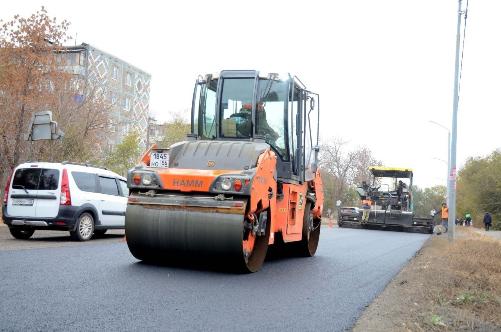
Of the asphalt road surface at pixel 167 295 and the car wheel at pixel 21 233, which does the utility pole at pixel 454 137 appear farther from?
the car wheel at pixel 21 233

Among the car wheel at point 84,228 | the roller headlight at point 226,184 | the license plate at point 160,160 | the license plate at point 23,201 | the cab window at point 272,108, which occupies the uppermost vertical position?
the cab window at point 272,108

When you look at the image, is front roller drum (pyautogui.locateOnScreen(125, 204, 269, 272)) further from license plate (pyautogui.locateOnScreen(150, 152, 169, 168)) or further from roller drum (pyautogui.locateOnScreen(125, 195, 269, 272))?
license plate (pyautogui.locateOnScreen(150, 152, 169, 168))

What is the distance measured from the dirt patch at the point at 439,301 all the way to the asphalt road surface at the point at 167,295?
23cm

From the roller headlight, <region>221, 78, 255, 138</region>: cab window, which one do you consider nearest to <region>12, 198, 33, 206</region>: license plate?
<region>221, 78, 255, 138</region>: cab window

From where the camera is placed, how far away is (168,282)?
6.48 m

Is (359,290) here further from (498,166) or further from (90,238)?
(498,166)

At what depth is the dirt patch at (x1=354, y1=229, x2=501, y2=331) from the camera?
5.11 metres

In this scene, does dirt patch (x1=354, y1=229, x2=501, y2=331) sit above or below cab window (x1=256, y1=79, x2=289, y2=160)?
below

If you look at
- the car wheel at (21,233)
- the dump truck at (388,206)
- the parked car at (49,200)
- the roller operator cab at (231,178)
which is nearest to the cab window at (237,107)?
the roller operator cab at (231,178)

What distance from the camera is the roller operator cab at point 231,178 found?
23.2 feet

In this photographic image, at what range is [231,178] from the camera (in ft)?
23.4

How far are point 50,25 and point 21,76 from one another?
2.00 meters

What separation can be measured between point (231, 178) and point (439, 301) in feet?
9.01

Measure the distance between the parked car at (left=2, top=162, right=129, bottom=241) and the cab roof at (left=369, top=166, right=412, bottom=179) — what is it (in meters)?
20.7
